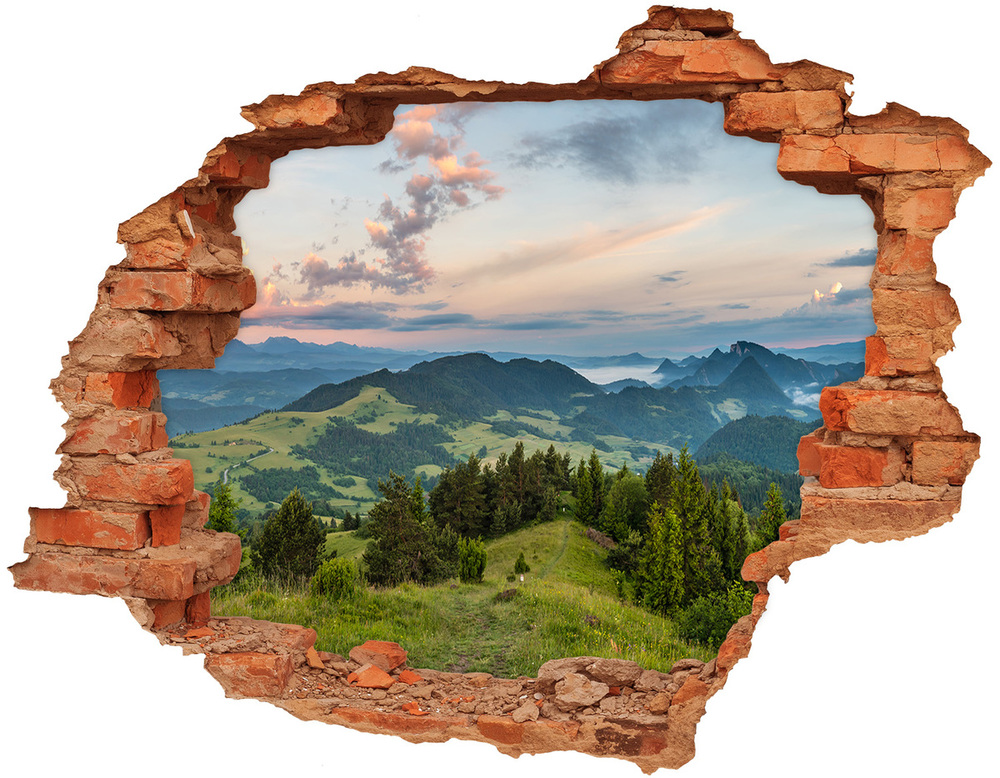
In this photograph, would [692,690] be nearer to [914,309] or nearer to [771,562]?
[771,562]

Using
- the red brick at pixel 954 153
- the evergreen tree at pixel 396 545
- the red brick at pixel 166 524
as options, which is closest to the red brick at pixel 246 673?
the red brick at pixel 166 524

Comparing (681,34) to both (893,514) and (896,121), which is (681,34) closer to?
(896,121)

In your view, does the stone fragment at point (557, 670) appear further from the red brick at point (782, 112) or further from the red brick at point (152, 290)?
the red brick at point (782, 112)

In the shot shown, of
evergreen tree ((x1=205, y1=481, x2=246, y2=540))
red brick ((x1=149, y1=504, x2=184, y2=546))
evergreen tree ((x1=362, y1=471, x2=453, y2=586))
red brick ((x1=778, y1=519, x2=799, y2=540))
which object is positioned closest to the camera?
red brick ((x1=778, y1=519, x2=799, y2=540))

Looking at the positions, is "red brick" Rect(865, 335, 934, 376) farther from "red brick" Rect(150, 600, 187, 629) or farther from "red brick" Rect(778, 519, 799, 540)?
"red brick" Rect(150, 600, 187, 629)

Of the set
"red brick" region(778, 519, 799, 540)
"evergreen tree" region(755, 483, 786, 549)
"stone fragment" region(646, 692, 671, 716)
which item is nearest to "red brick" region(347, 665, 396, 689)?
"stone fragment" region(646, 692, 671, 716)

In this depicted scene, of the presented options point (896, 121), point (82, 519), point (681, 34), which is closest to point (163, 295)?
point (82, 519)

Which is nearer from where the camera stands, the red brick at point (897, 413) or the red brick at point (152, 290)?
the red brick at point (897, 413)
